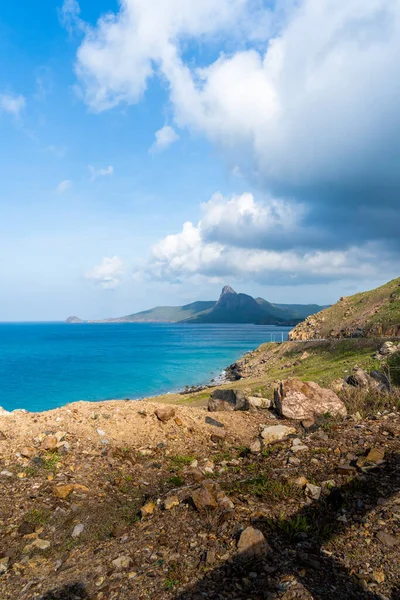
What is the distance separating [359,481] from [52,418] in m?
7.61

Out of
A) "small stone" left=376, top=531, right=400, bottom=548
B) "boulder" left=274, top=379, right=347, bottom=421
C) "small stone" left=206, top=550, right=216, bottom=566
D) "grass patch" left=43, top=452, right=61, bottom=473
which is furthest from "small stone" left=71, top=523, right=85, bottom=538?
"boulder" left=274, top=379, right=347, bottom=421

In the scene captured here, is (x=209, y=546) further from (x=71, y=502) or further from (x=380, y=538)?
(x=71, y=502)

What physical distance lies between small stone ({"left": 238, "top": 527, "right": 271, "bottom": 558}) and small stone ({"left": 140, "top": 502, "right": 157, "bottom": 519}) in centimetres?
170

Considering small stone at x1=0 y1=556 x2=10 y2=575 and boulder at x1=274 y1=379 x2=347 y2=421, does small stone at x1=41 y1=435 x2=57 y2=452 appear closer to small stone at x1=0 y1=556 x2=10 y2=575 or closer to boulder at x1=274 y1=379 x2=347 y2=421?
small stone at x1=0 y1=556 x2=10 y2=575

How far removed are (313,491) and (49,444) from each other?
583 cm

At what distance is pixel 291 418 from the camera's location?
11.6 metres

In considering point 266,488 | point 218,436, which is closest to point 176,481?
point 266,488

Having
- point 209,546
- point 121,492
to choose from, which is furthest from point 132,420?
point 209,546

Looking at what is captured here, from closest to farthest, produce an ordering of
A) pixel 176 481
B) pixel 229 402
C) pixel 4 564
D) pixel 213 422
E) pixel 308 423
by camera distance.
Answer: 1. pixel 4 564
2. pixel 176 481
3. pixel 213 422
4. pixel 308 423
5. pixel 229 402

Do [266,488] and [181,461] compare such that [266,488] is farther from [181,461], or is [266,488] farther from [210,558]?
[181,461]

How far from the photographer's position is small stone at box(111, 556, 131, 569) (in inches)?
174

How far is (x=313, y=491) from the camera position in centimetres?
596

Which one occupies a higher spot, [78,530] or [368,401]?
[368,401]

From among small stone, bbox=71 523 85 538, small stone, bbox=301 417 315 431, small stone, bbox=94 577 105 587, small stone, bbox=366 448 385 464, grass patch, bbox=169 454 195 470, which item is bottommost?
small stone, bbox=301 417 315 431
